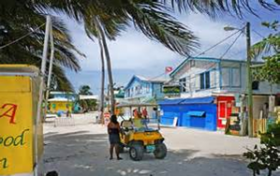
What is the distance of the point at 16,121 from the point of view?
4133 mm

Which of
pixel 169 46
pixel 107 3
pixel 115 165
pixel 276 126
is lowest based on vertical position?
pixel 115 165

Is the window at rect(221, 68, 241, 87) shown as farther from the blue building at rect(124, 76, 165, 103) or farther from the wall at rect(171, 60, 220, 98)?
the blue building at rect(124, 76, 165, 103)

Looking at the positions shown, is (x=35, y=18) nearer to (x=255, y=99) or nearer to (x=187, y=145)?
(x=187, y=145)

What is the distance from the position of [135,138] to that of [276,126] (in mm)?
7534

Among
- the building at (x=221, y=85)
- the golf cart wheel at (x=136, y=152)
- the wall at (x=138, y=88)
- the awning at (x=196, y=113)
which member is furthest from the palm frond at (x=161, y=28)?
the wall at (x=138, y=88)

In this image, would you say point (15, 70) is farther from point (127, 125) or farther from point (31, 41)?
point (127, 125)

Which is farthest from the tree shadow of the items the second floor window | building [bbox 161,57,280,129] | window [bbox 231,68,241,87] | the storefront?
the second floor window

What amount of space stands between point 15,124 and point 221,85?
1100 inches

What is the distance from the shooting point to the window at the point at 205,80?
33.6 m

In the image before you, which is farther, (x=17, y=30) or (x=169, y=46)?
(x=17, y=30)

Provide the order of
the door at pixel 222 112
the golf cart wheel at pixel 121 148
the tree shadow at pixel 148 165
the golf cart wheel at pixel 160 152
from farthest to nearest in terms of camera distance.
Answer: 1. the door at pixel 222 112
2. the golf cart wheel at pixel 121 148
3. the golf cart wheel at pixel 160 152
4. the tree shadow at pixel 148 165

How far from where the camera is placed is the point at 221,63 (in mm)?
31547

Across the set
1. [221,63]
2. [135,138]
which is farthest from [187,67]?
[135,138]

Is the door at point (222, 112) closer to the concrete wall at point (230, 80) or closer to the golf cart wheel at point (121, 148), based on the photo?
the concrete wall at point (230, 80)
